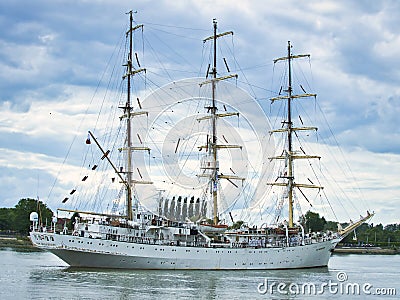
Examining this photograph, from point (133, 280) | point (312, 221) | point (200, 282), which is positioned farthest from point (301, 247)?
point (312, 221)

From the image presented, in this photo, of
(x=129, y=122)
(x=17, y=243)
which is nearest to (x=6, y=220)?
(x=17, y=243)

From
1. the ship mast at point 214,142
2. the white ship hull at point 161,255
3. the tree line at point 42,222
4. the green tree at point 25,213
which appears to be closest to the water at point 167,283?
the white ship hull at point 161,255

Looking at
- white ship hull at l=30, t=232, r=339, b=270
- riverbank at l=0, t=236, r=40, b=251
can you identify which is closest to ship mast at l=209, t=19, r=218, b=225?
white ship hull at l=30, t=232, r=339, b=270

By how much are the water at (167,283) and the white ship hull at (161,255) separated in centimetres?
177

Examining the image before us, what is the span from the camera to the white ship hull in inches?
2296

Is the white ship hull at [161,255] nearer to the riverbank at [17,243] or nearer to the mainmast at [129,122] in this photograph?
the mainmast at [129,122]

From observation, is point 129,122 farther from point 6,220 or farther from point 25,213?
point 6,220

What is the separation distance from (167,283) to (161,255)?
37.4 ft

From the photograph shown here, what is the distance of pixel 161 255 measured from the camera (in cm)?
6138

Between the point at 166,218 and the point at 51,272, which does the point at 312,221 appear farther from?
the point at 51,272

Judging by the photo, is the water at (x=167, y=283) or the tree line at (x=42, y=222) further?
the tree line at (x=42, y=222)

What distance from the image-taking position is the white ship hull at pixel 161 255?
2296 inches

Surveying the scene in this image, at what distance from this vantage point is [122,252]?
59.4 meters

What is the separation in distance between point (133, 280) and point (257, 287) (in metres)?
11.1
